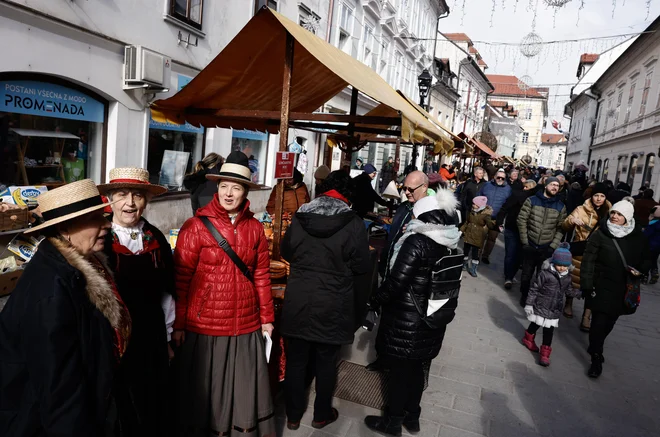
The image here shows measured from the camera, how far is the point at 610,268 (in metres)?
4.80

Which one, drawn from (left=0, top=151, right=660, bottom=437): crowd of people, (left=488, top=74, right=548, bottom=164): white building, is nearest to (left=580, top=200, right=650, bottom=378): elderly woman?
(left=0, top=151, right=660, bottom=437): crowd of people

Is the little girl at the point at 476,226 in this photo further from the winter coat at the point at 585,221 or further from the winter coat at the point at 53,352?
the winter coat at the point at 53,352

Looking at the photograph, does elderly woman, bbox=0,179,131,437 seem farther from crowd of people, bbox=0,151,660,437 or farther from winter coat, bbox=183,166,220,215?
winter coat, bbox=183,166,220,215

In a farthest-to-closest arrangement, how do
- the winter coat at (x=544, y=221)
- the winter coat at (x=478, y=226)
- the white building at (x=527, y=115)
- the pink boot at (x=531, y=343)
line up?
the white building at (x=527, y=115)
the winter coat at (x=478, y=226)
the winter coat at (x=544, y=221)
the pink boot at (x=531, y=343)

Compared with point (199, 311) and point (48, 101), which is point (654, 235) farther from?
point (48, 101)

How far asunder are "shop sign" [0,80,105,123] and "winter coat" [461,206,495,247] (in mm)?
6867

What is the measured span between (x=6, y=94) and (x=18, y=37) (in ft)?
2.48

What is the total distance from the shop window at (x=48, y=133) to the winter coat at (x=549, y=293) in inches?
271

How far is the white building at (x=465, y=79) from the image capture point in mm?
40125

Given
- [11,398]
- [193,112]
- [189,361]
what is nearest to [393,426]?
[189,361]

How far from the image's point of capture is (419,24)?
27484 millimetres

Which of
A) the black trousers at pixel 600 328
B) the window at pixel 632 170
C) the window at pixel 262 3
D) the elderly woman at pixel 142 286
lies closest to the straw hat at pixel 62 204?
the elderly woman at pixel 142 286

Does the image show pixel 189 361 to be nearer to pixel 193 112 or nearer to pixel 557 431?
pixel 557 431

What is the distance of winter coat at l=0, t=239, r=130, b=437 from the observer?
1.68 meters
